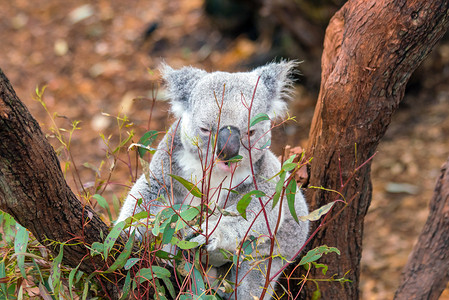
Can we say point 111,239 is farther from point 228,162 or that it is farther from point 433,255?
point 433,255

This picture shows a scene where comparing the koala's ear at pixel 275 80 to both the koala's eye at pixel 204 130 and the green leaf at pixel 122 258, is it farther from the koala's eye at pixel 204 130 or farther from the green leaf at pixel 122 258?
the green leaf at pixel 122 258

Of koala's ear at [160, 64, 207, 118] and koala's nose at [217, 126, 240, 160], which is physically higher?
koala's ear at [160, 64, 207, 118]

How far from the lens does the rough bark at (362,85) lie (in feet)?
7.08

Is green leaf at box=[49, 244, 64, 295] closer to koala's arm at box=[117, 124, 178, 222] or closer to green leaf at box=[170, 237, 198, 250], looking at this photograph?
green leaf at box=[170, 237, 198, 250]

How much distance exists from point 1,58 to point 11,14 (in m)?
1.14

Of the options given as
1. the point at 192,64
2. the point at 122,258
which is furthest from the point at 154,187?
the point at 192,64

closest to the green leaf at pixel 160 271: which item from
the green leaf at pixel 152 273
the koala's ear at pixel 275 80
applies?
the green leaf at pixel 152 273

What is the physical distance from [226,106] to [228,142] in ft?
0.53

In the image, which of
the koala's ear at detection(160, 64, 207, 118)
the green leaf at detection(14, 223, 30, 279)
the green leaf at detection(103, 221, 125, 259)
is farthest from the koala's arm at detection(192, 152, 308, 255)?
the green leaf at detection(14, 223, 30, 279)

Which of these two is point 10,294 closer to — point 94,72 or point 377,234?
point 377,234

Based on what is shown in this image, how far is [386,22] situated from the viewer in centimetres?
219

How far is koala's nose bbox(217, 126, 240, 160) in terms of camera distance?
2.14m

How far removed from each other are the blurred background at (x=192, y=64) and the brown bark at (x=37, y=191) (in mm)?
2640

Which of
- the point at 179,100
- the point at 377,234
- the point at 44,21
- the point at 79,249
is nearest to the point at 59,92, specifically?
the point at 44,21
